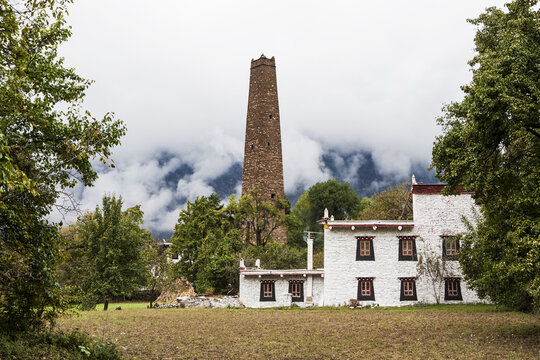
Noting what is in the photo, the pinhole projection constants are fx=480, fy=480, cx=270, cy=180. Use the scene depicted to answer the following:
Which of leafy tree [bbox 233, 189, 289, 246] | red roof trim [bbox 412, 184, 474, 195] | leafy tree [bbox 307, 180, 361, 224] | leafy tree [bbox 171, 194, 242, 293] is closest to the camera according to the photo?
red roof trim [bbox 412, 184, 474, 195]

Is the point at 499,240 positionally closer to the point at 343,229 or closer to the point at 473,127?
the point at 473,127

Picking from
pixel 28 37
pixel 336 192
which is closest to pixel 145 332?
pixel 28 37

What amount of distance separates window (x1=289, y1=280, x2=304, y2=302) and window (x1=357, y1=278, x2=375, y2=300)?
3.74 meters

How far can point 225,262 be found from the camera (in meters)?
36.2

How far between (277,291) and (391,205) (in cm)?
2302

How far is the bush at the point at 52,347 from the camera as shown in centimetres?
929

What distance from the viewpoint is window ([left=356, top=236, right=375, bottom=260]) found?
103ft

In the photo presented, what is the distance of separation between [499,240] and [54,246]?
11.8 m

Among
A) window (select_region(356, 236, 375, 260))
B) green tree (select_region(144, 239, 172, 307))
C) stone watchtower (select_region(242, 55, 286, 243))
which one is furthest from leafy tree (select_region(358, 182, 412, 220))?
green tree (select_region(144, 239, 172, 307))

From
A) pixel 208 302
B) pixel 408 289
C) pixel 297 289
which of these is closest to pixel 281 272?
pixel 297 289

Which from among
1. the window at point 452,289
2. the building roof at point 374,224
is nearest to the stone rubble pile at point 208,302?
the building roof at point 374,224

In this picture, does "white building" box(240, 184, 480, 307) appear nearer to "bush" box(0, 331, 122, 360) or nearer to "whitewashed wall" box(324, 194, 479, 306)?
"whitewashed wall" box(324, 194, 479, 306)

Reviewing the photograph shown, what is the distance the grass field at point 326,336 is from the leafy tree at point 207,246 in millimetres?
13406

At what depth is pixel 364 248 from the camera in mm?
31625
